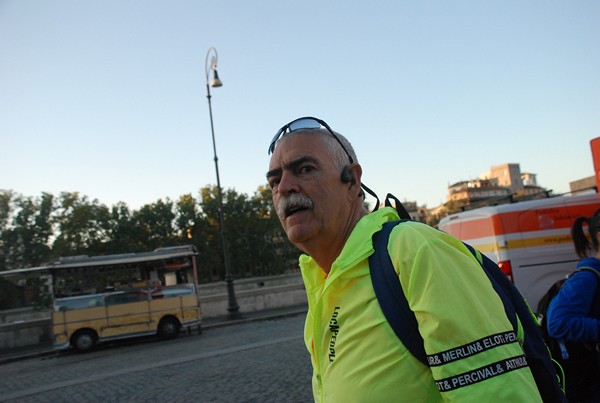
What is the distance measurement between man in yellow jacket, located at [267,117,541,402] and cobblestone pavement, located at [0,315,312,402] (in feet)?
16.8

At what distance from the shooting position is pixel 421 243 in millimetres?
1218

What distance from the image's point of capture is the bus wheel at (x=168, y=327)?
15.9m

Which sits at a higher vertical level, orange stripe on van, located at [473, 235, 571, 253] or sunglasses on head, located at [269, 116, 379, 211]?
sunglasses on head, located at [269, 116, 379, 211]

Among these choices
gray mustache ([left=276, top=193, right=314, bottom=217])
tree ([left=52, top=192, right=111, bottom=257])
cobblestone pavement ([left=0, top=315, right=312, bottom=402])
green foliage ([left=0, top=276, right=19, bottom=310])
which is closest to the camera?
gray mustache ([left=276, top=193, right=314, bottom=217])

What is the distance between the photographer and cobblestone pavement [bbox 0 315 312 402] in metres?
7.13

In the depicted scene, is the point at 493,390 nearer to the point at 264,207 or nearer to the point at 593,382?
the point at 593,382

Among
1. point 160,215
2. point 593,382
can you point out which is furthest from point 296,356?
point 160,215

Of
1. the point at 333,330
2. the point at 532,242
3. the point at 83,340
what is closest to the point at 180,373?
the point at 532,242

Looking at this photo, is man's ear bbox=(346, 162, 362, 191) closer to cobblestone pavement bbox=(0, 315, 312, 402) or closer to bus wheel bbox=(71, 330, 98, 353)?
cobblestone pavement bbox=(0, 315, 312, 402)

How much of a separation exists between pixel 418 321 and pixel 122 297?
52.3 ft

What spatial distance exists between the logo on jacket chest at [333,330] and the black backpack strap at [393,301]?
200 millimetres

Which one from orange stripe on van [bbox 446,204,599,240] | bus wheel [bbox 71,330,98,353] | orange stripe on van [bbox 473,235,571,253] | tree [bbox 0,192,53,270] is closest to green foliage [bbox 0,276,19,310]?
tree [bbox 0,192,53,270]

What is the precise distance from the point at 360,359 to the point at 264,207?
6270 centimetres

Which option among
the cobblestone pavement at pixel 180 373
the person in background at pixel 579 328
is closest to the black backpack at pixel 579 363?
the person in background at pixel 579 328
